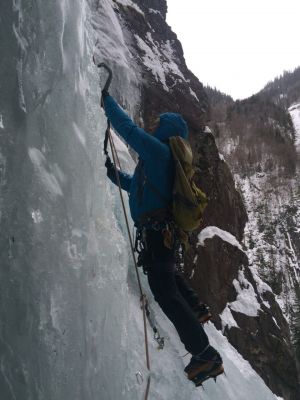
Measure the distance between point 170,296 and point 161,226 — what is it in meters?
0.42

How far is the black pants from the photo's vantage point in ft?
8.27

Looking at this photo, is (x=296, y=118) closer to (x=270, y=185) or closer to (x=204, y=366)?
(x=270, y=185)

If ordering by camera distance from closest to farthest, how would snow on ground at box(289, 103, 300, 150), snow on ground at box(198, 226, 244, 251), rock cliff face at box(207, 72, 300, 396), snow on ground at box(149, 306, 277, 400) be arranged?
snow on ground at box(149, 306, 277, 400) < snow on ground at box(198, 226, 244, 251) < rock cliff face at box(207, 72, 300, 396) < snow on ground at box(289, 103, 300, 150)

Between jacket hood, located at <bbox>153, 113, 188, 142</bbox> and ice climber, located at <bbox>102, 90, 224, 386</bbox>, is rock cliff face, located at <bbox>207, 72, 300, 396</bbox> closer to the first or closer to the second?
ice climber, located at <bbox>102, 90, 224, 386</bbox>

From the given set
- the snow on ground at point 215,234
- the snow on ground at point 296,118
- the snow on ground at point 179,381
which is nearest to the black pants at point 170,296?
the snow on ground at point 179,381

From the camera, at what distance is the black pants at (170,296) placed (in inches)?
99.3

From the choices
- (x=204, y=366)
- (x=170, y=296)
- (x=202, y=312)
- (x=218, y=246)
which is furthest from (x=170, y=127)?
(x=218, y=246)

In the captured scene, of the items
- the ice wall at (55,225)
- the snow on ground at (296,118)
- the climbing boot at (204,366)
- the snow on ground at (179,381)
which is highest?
the snow on ground at (296,118)

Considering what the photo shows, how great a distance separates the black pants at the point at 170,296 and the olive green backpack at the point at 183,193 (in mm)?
173

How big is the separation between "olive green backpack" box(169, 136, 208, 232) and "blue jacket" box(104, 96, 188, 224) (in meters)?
0.06

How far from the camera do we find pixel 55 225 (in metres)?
1.88

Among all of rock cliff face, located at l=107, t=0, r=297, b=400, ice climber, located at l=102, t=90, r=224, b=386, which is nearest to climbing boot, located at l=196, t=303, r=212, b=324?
ice climber, located at l=102, t=90, r=224, b=386

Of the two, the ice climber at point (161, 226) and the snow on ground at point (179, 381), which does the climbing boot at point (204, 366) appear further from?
the snow on ground at point (179, 381)

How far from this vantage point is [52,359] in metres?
1.74
